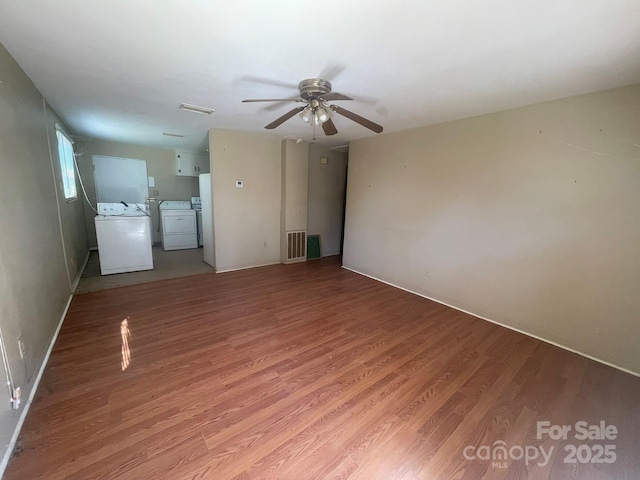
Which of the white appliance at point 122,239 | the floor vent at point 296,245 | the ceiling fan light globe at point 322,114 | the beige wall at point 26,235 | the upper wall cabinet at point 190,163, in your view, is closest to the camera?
the beige wall at point 26,235

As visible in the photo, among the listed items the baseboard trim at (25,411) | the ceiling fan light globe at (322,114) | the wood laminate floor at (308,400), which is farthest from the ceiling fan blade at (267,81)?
the baseboard trim at (25,411)

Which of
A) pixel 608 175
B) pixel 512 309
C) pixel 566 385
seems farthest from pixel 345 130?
pixel 566 385

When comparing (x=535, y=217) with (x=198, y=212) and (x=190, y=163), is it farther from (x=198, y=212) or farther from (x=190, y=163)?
(x=190, y=163)

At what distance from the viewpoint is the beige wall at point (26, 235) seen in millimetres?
1500

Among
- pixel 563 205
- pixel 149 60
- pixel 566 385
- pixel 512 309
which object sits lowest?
pixel 566 385

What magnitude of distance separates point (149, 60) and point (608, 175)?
389cm

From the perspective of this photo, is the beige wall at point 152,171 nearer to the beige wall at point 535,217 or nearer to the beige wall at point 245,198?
the beige wall at point 245,198

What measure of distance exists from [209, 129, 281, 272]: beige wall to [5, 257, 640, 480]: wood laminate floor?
1676mm

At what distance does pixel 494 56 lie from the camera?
1700 mm

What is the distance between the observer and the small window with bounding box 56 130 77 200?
3352 millimetres

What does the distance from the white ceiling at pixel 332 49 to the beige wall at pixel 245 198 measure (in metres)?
1.43

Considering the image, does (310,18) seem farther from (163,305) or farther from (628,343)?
(628,343)

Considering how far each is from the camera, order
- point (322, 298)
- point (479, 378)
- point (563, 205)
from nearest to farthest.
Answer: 1. point (479, 378)
2. point (563, 205)
3. point (322, 298)

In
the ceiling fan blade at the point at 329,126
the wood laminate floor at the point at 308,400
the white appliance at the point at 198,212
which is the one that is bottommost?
the wood laminate floor at the point at 308,400
